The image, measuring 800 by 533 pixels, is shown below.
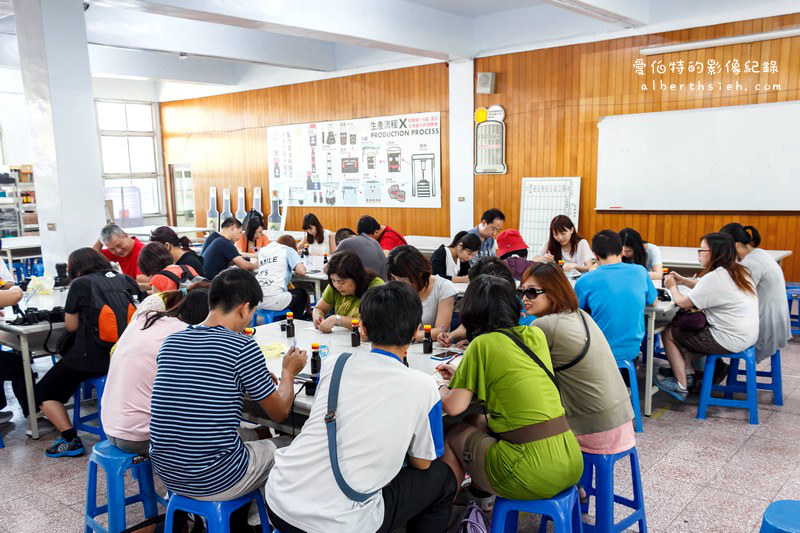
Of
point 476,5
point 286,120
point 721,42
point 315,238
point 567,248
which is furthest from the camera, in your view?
point 286,120

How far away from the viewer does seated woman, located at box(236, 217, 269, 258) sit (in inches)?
285

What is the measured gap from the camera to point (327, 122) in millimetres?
10719

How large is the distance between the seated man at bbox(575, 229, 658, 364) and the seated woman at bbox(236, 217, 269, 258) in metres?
4.26

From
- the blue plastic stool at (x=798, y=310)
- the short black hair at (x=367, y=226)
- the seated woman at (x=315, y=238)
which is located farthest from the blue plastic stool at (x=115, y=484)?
the blue plastic stool at (x=798, y=310)

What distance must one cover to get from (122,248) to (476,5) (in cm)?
540

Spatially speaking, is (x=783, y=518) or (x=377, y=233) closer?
(x=783, y=518)

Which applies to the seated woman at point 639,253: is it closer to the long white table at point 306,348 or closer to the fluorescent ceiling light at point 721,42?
the long white table at point 306,348

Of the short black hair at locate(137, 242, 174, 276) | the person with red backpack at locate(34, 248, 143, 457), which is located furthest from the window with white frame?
the person with red backpack at locate(34, 248, 143, 457)

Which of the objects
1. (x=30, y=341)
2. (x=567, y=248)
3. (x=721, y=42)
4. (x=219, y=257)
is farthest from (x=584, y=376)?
(x=721, y=42)

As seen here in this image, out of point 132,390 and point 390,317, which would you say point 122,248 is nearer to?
point 132,390

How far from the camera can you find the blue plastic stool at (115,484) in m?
2.70

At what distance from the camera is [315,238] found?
25.8 ft

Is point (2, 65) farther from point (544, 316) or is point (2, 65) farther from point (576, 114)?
point (544, 316)

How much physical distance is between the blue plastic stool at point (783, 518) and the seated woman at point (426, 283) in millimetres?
2158
